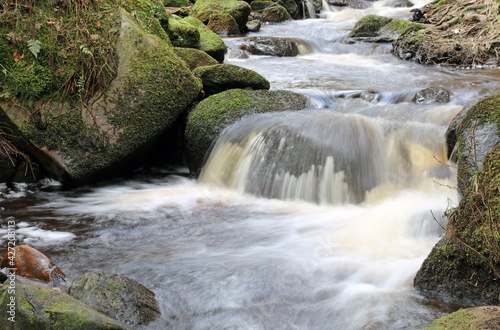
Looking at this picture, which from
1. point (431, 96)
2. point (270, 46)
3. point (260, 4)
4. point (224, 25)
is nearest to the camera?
point (431, 96)

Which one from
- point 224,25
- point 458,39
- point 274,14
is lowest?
point 458,39

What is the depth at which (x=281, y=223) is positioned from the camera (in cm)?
A: 464

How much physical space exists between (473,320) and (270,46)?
11379mm

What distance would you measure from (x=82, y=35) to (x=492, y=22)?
35.2 feet

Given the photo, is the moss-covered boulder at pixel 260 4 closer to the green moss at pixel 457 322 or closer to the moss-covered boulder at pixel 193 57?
the moss-covered boulder at pixel 193 57

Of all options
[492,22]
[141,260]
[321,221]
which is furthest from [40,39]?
[492,22]

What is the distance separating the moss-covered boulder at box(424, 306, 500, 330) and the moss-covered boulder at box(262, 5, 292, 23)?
59.3 ft

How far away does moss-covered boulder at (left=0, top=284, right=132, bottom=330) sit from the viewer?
2004 mm

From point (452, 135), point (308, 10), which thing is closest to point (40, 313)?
point (452, 135)

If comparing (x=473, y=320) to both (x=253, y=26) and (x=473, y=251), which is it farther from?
(x=253, y=26)

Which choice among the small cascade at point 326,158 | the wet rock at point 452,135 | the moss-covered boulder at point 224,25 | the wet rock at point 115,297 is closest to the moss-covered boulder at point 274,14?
the moss-covered boulder at point 224,25

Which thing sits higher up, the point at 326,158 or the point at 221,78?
the point at 221,78

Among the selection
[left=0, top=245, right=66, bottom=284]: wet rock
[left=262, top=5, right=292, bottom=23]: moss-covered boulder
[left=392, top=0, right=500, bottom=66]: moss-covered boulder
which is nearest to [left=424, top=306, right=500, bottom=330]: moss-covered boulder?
[left=0, top=245, right=66, bottom=284]: wet rock

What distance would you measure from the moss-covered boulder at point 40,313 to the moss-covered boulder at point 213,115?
3.94m
